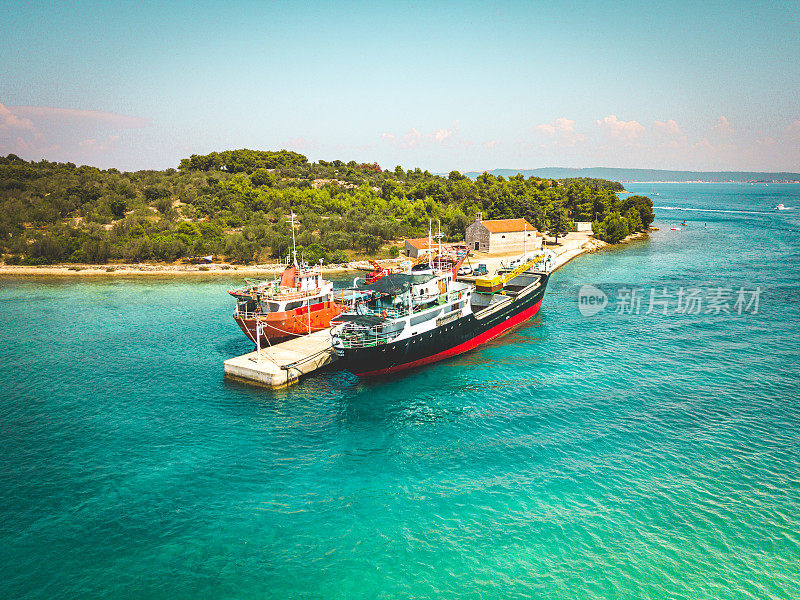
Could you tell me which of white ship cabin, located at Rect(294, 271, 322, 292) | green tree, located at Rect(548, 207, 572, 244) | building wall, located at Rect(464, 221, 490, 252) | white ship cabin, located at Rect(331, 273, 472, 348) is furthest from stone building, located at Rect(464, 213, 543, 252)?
white ship cabin, located at Rect(294, 271, 322, 292)

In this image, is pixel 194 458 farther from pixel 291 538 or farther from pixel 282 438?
pixel 291 538

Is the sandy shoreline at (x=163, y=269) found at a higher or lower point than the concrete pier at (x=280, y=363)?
higher

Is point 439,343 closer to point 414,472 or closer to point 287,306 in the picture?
point 287,306

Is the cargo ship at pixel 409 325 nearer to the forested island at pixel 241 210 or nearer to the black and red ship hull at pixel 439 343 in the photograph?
the black and red ship hull at pixel 439 343

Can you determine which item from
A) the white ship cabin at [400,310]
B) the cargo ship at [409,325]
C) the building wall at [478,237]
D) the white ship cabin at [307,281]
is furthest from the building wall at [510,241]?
the white ship cabin at [307,281]

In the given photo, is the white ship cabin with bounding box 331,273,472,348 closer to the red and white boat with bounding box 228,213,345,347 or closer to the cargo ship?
the cargo ship

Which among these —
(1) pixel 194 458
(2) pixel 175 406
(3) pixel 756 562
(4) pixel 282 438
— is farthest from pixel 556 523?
(2) pixel 175 406

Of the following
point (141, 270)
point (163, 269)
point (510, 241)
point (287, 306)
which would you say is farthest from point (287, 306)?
point (510, 241)
